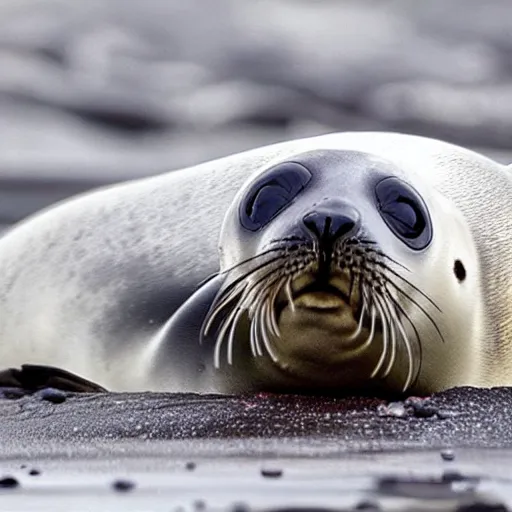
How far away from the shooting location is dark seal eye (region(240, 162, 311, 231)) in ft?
15.8

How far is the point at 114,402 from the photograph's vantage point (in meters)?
4.74

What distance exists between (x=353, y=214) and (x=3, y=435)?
1.02 m

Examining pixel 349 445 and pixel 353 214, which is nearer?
pixel 349 445

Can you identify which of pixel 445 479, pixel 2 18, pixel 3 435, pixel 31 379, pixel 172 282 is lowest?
pixel 445 479

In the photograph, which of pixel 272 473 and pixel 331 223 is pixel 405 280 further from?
pixel 272 473

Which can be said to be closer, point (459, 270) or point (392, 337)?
point (392, 337)

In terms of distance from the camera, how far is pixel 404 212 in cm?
477

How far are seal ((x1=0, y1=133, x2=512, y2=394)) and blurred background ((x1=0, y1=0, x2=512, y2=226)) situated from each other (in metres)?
5.92

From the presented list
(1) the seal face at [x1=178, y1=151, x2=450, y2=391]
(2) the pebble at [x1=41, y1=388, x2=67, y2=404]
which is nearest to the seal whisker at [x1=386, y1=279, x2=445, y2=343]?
(1) the seal face at [x1=178, y1=151, x2=450, y2=391]

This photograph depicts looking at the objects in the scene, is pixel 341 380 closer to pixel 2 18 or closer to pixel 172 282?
pixel 172 282

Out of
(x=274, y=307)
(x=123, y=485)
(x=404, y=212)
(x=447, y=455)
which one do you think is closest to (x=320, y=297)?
(x=274, y=307)

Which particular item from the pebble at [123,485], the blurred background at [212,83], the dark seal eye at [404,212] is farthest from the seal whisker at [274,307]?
the blurred background at [212,83]

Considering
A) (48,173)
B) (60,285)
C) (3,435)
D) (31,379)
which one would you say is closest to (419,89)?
(48,173)

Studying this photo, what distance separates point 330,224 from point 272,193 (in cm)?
48
